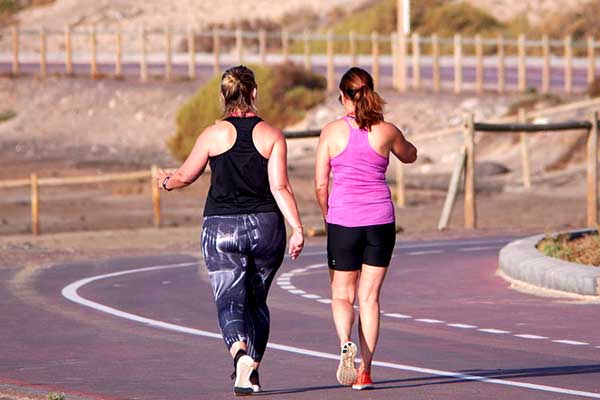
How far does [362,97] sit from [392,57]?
55.7m

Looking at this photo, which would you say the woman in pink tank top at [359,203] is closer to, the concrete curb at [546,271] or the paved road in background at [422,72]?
the concrete curb at [546,271]

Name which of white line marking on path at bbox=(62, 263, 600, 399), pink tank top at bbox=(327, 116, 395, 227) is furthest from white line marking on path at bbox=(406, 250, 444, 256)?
pink tank top at bbox=(327, 116, 395, 227)

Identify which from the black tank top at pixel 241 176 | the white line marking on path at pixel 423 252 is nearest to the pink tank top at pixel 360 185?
the black tank top at pixel 241 176

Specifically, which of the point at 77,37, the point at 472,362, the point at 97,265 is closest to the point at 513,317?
the point at 472,362

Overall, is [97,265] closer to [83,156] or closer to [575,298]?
[575,298]

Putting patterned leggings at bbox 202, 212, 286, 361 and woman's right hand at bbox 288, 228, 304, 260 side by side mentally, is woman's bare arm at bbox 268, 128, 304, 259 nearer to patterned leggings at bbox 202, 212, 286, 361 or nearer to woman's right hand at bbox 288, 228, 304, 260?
woman's right hand at bbox 288, 228, 304, 260

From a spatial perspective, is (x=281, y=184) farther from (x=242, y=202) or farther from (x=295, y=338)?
(x=295, y=338)

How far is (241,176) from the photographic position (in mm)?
10422

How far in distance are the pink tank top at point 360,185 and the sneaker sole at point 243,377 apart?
1068 millimetres

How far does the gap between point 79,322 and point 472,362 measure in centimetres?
383

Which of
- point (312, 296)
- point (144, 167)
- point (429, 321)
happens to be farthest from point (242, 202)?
point (144, 167)

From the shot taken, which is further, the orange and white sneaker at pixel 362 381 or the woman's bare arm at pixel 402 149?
the woman's bare arm at pixel 402 149

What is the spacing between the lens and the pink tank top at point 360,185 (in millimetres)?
10539

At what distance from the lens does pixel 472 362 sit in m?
11.7
